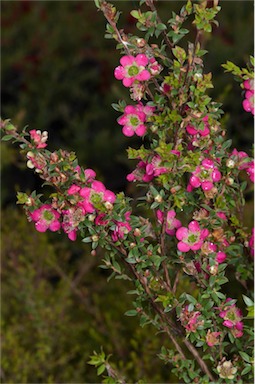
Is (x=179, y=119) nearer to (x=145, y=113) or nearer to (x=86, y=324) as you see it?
(x=145, y=113)

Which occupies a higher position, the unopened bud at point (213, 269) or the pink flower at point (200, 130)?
the pink flower at point (200, 130)

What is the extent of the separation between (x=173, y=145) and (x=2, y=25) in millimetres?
3567

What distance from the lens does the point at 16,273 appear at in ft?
7.91

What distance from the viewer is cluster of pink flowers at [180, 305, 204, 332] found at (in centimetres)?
116

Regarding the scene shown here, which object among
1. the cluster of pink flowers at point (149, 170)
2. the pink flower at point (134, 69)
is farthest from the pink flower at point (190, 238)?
the pink flower at point (134, 69)

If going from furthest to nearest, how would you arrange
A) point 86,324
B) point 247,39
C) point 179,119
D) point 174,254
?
point 247,39 < point 86,324 < point 174,254 < point 179,119

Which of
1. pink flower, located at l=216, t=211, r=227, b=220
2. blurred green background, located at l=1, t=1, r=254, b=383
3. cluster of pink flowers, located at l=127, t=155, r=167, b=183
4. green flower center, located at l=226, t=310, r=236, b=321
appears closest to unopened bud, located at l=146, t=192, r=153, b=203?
cluster of pink flowers, located at l=127, t=155, r=167, b=183

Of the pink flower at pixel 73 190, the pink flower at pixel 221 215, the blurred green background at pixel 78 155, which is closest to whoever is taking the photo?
the pink flower at pixel 73 190

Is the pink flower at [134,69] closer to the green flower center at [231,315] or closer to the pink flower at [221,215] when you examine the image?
the pink flower at [221,215]

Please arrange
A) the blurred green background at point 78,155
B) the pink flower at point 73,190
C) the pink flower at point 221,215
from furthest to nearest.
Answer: the blurred green background at point 78,155 → the pink flower at point 221,215 → the pink flower at point 73,190

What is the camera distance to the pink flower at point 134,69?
1.11 meters

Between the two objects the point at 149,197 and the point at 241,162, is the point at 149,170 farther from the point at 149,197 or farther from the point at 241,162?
the point at 241,162

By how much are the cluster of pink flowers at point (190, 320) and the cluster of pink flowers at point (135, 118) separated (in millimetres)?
308

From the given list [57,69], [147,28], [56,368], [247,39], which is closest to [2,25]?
[57,69]
